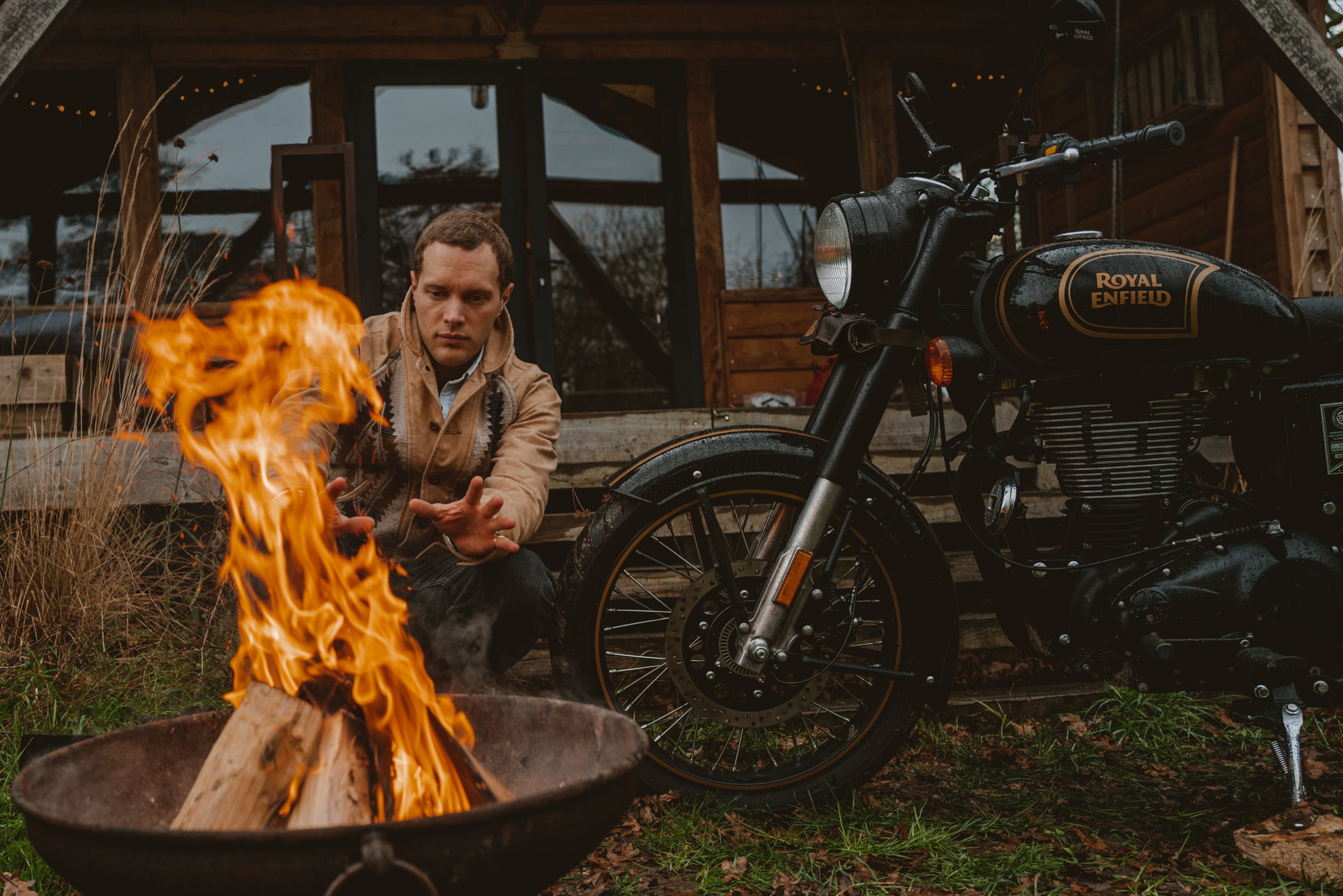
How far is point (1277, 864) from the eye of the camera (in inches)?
75.2

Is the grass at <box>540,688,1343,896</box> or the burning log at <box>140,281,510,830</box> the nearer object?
the burning log at <box>140,281,510,830</box>

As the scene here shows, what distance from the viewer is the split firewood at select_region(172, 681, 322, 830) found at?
4.36 feet

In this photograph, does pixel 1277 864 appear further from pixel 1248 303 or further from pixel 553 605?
pixel 553 605

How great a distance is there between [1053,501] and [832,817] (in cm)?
191

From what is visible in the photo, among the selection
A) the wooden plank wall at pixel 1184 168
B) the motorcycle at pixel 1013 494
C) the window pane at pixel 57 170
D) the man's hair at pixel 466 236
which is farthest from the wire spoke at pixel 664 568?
the window pane at pixel 57 170

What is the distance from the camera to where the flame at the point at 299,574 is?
147 cm

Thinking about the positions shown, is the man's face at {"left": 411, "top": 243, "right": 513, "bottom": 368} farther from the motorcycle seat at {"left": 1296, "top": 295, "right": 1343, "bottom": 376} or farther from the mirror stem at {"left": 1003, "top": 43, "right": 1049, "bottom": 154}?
the motorcycle seat at {"left": 1296, "top": 295, "right": 1343, "bottom": 376}

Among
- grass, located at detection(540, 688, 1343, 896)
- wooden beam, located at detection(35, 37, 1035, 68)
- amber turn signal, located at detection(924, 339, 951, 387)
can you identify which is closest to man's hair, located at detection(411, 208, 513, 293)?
amber turn signal, located at detection(924, 339, 951, 387)

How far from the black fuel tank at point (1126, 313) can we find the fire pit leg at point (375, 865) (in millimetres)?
1632

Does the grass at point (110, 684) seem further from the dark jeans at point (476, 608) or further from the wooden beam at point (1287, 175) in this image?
the wooden beam at point (1287, 175)

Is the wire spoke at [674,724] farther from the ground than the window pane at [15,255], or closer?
closer

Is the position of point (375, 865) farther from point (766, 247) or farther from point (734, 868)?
point (766, 247)

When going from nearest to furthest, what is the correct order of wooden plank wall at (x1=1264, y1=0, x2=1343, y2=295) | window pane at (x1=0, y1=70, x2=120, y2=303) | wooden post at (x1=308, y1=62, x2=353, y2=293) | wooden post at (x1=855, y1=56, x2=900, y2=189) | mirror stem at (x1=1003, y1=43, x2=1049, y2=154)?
mirror stem at (x1=1003, y1=43, x2=1049, y2=154), wooden plank wall at (x1=1264, y1=0, x2=1343, y2=295), wooden post at (x1=308, y1=62, x2=353, y2=293), window pane at (x1=0, y1=70, x2=120, y2=303), wooden post at (x1=855, y1=56, x2=900, y2=189)

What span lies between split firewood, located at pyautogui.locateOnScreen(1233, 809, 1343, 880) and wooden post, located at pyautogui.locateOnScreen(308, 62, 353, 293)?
6.00m
